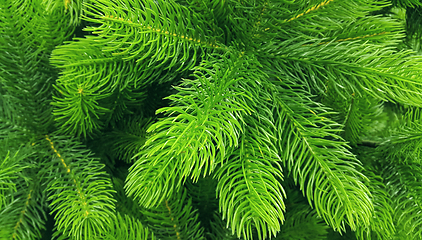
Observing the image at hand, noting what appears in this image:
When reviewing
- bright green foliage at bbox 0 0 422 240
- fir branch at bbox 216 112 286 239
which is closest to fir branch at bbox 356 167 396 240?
bright green foliage at bbox 0 0 422 240

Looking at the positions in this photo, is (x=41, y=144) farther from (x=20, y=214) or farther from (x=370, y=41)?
(x=370, y=41)

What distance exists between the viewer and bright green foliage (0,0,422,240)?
0.31 meters

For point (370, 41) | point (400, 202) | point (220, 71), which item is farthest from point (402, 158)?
point (220, 71)

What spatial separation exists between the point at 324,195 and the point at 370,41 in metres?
0.22

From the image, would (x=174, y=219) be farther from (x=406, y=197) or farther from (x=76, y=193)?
(x=406, y=197)

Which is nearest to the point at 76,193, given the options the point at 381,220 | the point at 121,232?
the point at 121,232

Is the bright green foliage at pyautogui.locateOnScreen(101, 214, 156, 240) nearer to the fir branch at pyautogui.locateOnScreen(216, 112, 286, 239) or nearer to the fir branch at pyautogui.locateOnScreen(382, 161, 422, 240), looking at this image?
the fir branch at pyautogui.locateOnScreen(216, 112, 286, 239)

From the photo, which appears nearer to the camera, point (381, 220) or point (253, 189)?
point (253, 189)

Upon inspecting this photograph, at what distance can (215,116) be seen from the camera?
0.31 meters

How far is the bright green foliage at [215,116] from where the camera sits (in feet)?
1.03

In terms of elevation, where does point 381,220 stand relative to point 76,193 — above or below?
above

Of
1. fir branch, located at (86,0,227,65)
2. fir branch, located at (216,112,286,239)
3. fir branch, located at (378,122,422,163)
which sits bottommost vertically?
fir branch, located at (216,112,286,239)

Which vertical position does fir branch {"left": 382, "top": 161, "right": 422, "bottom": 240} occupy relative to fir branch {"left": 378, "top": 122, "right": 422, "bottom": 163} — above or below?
below

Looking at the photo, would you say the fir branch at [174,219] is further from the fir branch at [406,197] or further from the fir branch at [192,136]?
the fir branch at [406,197]
